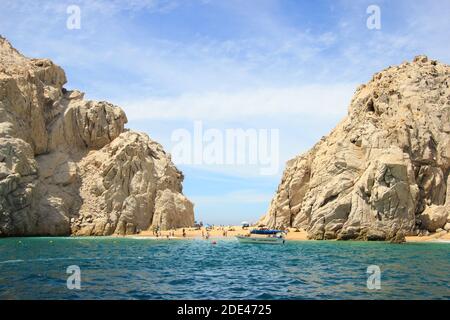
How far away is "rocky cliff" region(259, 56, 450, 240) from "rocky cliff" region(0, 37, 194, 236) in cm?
3148

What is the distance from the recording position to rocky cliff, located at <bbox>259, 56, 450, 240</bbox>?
80375mm

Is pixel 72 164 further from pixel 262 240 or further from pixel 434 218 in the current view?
pixel 434 218

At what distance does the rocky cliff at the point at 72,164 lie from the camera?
298 feet

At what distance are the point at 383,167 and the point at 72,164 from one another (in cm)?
6950

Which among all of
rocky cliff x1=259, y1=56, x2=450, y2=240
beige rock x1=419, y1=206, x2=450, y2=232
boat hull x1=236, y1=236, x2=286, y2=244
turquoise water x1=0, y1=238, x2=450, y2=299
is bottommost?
boat hull x1=236, y1=236, x2=286, y2=244

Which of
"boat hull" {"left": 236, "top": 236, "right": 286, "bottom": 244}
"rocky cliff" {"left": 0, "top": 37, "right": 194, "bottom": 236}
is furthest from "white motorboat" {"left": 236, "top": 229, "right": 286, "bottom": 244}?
"rocky cliff" {"left": 0, "top": 37, "right": 194, "bottom": 236}

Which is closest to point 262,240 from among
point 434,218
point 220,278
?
point 434,218

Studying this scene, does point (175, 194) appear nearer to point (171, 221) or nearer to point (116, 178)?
point (171, 221)

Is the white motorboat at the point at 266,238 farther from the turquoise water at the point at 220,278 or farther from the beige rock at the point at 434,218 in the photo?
the turquoise water at the point at 220,278

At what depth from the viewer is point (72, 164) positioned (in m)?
107

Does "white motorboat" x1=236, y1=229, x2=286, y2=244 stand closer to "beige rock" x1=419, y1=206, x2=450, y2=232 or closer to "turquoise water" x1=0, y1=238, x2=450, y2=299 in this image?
"beige rock" x1=419, y1=206, x2=450, y2=232

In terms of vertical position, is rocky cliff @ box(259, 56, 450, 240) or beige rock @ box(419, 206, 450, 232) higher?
rocky cliff @ box(259, 56, 450, 240)

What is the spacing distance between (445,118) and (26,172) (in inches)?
3448
